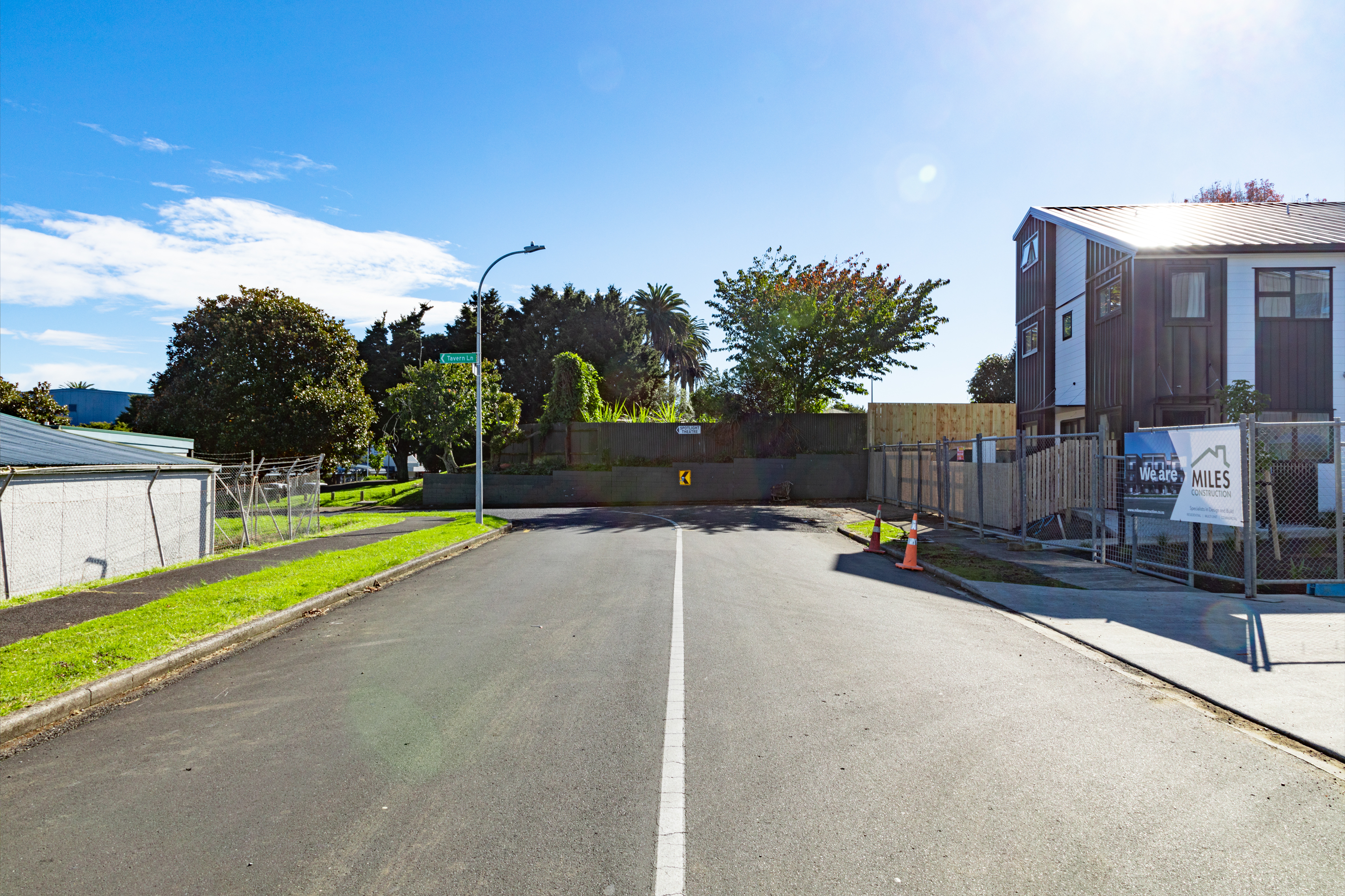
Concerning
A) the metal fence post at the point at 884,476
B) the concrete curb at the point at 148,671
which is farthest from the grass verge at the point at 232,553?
the metal fence post at the point at 884,476

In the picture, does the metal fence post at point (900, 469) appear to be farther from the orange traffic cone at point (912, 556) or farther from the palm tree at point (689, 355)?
the palm tree at point (689, 355)

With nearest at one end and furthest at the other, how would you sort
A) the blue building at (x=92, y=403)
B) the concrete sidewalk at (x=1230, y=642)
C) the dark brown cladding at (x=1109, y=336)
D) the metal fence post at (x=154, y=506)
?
the concrete sidewalk at (x=1230, y=642)
the metal fence post at (x=154, y=506)
the dark brown cladding at (x=1109, y=336)
the blue building at (x=92, y=403)

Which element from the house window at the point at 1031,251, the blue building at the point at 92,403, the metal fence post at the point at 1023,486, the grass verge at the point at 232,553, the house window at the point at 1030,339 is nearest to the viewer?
the grass verge at the point at 232,553

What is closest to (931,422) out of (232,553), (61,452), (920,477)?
(920,477)

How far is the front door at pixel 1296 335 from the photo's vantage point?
58.6 ft

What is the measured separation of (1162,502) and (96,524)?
1703 cm

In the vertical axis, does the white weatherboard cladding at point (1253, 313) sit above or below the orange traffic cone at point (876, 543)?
above

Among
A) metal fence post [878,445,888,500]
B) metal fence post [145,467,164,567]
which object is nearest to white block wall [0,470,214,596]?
metal fence post [145,467,164,567]

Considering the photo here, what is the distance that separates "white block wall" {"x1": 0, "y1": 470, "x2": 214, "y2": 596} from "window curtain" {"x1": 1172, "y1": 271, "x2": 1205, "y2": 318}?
21.9 metres

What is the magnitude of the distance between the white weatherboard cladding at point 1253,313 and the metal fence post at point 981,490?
6.46 meters

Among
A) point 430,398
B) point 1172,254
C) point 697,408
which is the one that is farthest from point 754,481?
point 1172,254

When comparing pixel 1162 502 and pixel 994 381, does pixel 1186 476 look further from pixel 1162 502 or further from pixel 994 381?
pixel 994 381

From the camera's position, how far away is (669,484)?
104 ft

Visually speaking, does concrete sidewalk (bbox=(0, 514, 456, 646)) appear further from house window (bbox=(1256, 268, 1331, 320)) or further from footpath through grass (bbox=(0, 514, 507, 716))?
house window (bbox=(1256, 268, 1331, 320))
